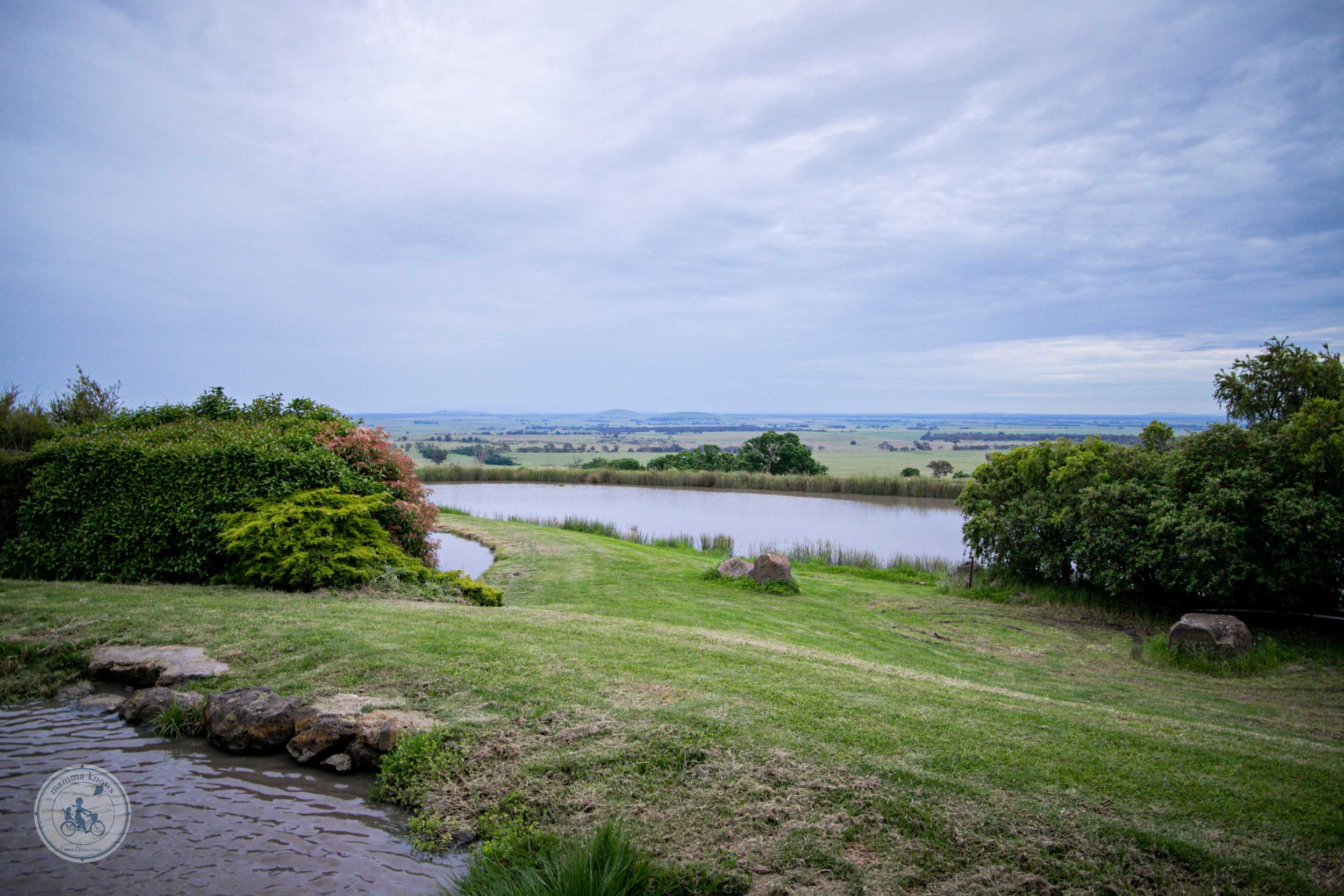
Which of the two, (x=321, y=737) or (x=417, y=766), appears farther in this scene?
(x=321, y=737)

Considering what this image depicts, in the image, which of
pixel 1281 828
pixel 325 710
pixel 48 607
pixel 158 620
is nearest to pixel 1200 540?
pixel 1281 828

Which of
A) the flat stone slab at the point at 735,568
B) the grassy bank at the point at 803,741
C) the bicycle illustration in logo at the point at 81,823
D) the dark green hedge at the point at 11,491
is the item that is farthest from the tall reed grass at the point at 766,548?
the bicycle illustration in logo at the point at 81,823

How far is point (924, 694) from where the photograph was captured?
572cm

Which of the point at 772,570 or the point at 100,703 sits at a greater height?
the point at 100,703

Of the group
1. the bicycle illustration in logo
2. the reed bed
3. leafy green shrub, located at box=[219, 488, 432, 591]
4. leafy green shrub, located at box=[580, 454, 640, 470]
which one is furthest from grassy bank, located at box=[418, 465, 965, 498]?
the bicycle illustration in logo

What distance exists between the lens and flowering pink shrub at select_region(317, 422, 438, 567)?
416 inches

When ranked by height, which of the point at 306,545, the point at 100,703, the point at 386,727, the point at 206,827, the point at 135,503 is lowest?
the point at 206,827

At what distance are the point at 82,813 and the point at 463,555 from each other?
434 inches

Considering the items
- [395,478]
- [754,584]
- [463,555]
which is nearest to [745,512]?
[463,555]

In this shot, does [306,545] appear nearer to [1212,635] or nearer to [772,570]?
[772,570]

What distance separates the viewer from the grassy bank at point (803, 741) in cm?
340

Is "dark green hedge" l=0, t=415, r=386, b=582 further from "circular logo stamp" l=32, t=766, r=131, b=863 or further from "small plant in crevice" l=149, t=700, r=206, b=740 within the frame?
"circular logo stamp" l=32, t=766, r=131, b=863

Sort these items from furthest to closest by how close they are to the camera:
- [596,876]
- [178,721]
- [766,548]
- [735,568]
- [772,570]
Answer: [766,548] → [735,568] → [772,570] → [178,721] → [596,876]

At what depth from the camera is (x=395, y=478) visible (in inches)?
442
